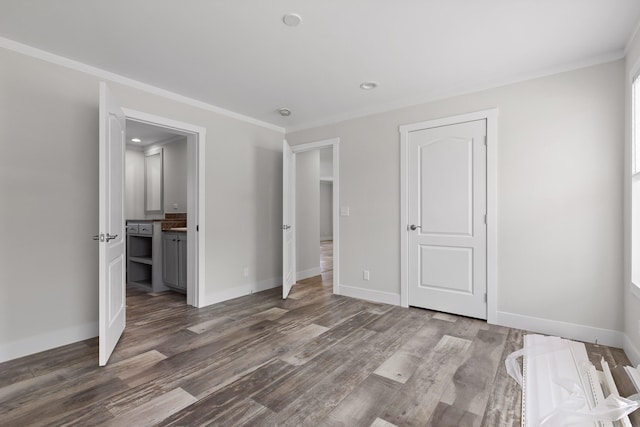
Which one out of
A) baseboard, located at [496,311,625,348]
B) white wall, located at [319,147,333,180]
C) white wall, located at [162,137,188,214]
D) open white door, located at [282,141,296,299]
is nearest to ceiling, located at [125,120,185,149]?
white wall, located at [162,137,188,214]

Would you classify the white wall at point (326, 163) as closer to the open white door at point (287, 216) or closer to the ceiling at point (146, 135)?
the open white door at point (287, 216)

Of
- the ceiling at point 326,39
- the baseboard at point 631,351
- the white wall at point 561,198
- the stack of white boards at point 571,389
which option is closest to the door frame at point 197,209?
the ceiling at point 326,39

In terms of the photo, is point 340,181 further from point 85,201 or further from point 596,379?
point 596,379

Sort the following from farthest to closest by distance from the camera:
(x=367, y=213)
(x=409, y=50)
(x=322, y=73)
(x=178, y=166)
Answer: (x=178, y=166)
(x=367, y=213)
(x=322, y=73)
(x=409, y=50)

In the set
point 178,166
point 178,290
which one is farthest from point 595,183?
point 178,166

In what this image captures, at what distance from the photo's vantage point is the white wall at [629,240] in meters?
2.25

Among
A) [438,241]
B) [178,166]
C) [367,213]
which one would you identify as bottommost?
[438,241]

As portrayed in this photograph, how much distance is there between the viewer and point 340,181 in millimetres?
4262

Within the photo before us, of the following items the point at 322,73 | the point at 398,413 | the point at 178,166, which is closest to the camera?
the point at 398,413

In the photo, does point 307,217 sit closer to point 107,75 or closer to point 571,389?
point 107,75

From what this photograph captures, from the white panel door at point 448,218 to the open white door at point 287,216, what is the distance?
5.18ft

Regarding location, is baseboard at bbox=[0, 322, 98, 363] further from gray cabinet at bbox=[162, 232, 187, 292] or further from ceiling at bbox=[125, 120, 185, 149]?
ceiling at bbox=[125, 120, 185, 149]

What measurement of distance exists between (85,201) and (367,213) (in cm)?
297

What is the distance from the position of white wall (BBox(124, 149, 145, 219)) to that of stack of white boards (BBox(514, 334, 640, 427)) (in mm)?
6281
